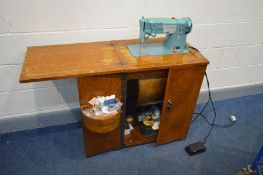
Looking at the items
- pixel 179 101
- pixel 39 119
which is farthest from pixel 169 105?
pixel 39 119

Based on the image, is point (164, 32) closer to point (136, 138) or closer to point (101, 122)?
point (101, 122)

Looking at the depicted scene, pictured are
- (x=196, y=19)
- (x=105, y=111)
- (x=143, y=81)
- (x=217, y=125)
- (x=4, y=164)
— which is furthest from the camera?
(x=217, y=125)

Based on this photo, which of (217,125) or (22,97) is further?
(217,125)

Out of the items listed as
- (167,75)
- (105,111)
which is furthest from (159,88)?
(105,111)

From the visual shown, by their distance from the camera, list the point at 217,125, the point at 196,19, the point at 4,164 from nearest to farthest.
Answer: the point at 4,164 < the point at 196,19 < the point at 217,125

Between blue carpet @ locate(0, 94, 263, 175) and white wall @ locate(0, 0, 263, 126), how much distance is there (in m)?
0.23

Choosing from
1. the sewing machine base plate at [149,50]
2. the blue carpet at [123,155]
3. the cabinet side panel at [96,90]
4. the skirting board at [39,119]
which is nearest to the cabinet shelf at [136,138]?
the blue carpet at [123,155]

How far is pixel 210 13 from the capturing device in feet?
5.62

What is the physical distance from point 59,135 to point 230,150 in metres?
1.30

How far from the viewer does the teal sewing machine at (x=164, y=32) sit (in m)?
1.32

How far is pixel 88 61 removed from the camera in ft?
4.16

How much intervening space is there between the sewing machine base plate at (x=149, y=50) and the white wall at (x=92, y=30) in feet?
0.70

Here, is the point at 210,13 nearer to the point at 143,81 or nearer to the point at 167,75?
the point at 167,75

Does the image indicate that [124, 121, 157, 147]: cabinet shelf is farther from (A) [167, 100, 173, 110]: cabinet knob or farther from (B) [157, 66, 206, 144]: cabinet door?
(A) [167, 100, 173, 110]: cabinet knob
